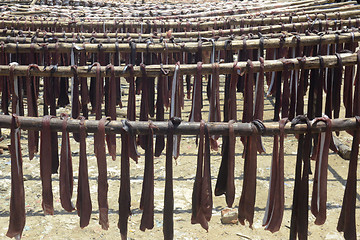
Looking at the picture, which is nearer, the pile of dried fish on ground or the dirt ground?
the pile of dried fish on ground

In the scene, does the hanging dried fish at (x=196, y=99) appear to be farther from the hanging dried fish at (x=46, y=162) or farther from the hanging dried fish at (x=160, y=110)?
the hanging dried fish at (x=46, y=162)

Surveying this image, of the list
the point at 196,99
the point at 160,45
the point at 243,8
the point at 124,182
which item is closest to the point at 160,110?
the point at 196,99

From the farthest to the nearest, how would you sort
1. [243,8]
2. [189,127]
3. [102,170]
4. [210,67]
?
[243,8], [210,67], [102,170], [189,127]

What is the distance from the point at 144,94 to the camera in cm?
408

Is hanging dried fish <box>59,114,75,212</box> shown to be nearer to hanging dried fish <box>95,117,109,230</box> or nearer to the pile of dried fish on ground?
the pile of dried fish on ground

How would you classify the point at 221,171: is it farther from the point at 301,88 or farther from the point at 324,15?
the point at 324,15

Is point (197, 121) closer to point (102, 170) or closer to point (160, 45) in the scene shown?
point (160, 45)

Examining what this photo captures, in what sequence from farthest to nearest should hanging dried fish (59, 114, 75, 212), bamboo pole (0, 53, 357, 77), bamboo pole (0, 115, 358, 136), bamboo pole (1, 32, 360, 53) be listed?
1. bamboo pole (1, 32, 360, 53)
2. bamboo pole (0, 53, 357, 77)
3. hanging dried fish (59, 114, 75, 212)
4. bamboo pole (0, 115, 358, 136)

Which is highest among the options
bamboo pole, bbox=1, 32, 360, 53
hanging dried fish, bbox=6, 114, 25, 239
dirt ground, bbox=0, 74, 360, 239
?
bamboo pole, bbox=1, 32, 360, 53

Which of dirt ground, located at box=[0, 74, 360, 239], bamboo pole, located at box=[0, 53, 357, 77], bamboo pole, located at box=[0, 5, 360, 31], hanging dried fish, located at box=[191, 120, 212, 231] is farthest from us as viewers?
bamboo pole, located at box=[0, 5, 360, 31]

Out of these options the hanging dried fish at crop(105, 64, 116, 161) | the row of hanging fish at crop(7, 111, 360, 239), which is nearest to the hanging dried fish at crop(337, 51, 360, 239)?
the row of hanging fish at crop(7, 111, 360, 239)

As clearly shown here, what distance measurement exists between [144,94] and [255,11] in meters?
6.04

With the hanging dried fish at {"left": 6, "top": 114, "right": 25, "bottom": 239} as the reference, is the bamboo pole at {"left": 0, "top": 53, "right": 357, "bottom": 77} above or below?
above

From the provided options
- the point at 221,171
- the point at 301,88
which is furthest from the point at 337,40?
the point at 221,171
